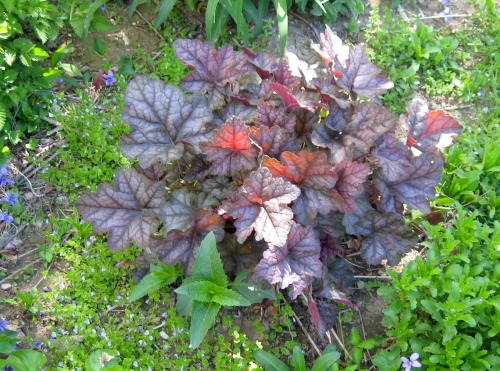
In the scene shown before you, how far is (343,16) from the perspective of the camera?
407 centimetres

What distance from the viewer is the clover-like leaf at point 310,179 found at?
98.3 inches

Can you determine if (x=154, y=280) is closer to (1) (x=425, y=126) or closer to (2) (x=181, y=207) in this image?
(2) (x=181, y=207)

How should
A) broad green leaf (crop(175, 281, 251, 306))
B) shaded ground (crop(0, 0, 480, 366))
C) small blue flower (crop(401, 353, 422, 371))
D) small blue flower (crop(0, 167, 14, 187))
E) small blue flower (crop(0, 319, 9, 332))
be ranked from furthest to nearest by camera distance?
1. small blue flower (crop(0, 167, 14, 187))
2. shaded ground (crop(0, 0, 480, 366))
3. small blue flower (crop(0, 319, 9, 332))
4. small blue flower (crop(401, 353, 422, 371))
5. broad green leaf (crop(175, 281, 251, 306))

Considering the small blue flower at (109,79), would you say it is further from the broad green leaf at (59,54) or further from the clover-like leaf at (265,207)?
the clover-like leaf at (265,207)

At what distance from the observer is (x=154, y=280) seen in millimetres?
2809

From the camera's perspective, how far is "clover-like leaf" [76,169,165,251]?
2.63 m

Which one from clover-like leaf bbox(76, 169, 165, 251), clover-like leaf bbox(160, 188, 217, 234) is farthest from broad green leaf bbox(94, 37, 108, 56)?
clover-like leaf bbox(160, 188, 217, 234)

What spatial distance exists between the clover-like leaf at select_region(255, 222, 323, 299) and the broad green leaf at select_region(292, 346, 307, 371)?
1.22ft

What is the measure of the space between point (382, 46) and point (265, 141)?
1755 millimetres

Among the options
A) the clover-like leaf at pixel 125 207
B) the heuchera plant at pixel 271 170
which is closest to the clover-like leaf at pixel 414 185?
the heuchera plant at pixel 271 170

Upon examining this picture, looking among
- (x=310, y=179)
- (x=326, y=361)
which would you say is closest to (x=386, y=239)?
(x=310, y=179)

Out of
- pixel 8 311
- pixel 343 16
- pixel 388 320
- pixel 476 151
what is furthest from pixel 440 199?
pixel 8 311

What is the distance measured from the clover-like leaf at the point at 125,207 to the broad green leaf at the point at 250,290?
52 centimetres

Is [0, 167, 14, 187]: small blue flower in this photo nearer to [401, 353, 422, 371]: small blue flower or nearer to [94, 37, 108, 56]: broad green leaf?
[94, 37, 108, 56]: broad green leaf
